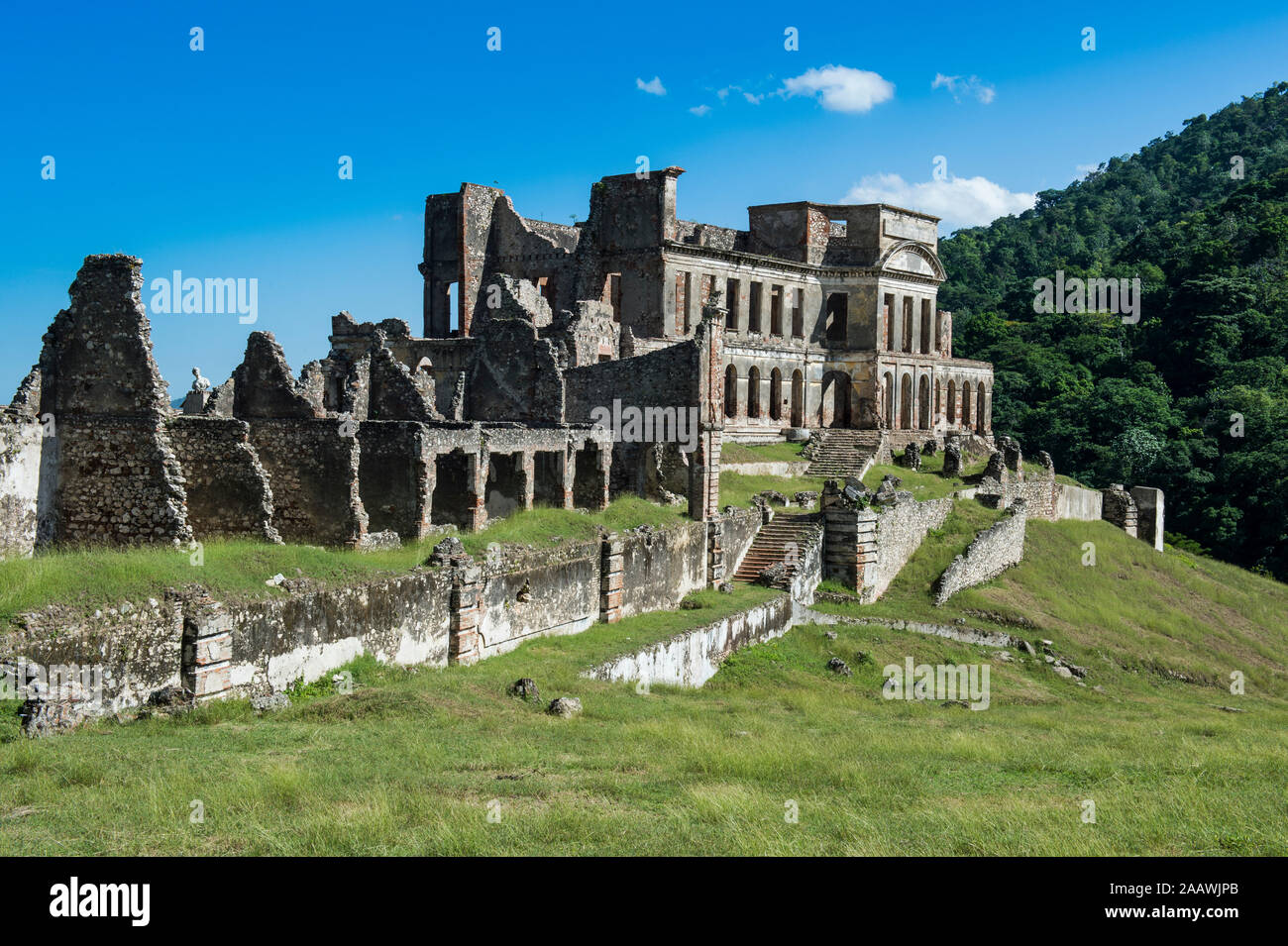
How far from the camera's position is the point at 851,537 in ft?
96.2

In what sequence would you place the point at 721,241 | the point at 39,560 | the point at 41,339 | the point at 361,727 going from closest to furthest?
the point at 361,727, the point at 39,560, the point at 41,339, the point at 721,241

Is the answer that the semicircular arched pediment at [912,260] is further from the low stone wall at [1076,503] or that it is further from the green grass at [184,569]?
the green grass at [184,569]

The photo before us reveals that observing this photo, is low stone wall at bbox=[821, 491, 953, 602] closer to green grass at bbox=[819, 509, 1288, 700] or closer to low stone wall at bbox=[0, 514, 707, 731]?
green grass at bbox=[819, 509, 1288, 700]

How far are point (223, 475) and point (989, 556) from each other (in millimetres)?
22463

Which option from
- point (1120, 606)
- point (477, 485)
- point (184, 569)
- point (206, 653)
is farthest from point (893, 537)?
point (206, 653)

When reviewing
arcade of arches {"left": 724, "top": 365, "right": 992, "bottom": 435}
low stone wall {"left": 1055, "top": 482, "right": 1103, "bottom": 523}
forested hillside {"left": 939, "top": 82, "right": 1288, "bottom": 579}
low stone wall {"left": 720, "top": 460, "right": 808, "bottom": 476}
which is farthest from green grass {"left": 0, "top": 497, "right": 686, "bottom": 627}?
forested hillside {"left": 939, "top": 82, "right": 1288, "bottom": 579}

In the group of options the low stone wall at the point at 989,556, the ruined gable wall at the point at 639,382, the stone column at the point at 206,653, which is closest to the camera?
the stone column at the point at 206,653

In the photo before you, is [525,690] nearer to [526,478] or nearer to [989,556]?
[526,478]

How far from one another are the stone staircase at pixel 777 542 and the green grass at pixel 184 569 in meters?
7.50

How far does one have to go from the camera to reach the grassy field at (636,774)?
882 centimetres

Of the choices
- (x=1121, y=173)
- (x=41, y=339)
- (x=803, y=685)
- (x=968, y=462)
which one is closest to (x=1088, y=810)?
(x=803, y=685)

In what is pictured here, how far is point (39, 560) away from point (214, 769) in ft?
17.1

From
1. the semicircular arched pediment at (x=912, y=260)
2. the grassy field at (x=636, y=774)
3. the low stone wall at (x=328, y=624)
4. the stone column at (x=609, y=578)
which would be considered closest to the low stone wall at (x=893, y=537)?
the grassy field at (x=636, y=774)

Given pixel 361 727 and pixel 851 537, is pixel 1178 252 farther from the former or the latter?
pixel 361 727
